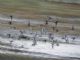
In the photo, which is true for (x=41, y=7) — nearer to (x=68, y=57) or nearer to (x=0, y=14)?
(x=0, y=14)

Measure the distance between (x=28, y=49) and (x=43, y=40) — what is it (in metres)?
0.41

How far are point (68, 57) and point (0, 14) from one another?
2.06 meters

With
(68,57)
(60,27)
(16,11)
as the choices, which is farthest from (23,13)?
(68,57)

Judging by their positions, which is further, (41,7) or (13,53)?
(41,7)

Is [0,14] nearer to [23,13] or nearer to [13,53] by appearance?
[23,13]

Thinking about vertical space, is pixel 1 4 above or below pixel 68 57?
above

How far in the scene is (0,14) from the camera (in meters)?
11.2

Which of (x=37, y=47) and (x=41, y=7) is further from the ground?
(x=41, y=7)

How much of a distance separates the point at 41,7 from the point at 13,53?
153 cm

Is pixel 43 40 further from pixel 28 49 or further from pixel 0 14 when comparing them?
pixel 0 14

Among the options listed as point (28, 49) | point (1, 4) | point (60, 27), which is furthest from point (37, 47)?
point (1, 4)

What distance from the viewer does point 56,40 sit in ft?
34.5

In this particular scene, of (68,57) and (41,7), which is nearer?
(68,57)

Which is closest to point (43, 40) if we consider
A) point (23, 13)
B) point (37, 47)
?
point (37, 47)
